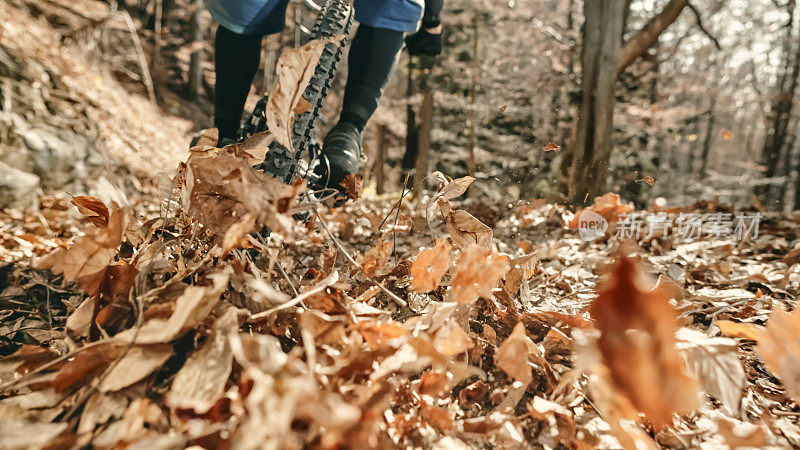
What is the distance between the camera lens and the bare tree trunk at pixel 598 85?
3506 millimetres

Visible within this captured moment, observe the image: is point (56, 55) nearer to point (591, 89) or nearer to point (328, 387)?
point (591, 89)

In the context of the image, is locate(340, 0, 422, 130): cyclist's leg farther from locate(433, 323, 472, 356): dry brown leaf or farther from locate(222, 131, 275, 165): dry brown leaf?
locate(433, 323, 472, 356): dry brown leaf

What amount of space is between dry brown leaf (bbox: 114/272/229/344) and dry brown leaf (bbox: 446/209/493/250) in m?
0.46

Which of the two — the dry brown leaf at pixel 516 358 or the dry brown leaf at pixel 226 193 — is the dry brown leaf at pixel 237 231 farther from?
the dry brown leaf at pixel 516 358

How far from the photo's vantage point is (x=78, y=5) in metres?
8.28

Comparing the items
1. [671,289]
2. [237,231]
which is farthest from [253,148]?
[671,289]

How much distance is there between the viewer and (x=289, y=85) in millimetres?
644

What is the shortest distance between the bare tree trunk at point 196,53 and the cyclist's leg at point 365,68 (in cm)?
1155

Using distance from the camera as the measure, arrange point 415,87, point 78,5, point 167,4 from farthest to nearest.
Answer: point 167,4
point 415,87
point 78,5

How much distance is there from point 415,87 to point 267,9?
8.07 meters

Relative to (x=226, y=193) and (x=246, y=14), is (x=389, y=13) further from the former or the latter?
(x=226, y=193)

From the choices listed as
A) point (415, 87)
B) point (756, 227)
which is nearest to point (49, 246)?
point (756, 227)

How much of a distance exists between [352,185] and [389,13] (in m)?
0.65

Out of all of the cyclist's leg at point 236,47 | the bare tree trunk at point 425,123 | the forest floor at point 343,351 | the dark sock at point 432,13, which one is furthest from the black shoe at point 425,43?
the bare tree trunk at point 425,123
